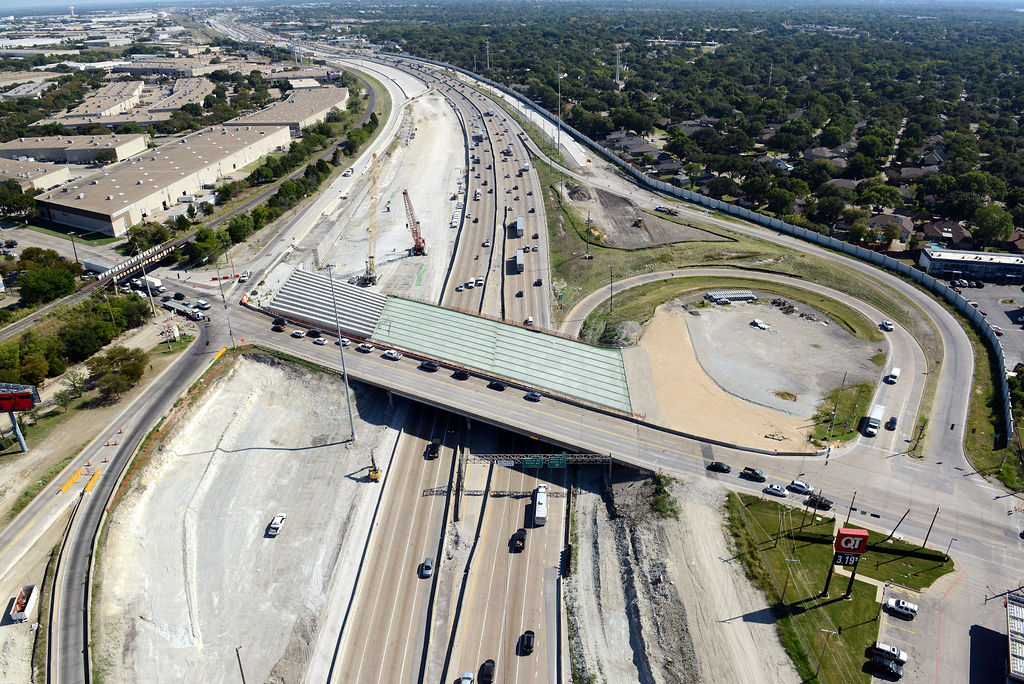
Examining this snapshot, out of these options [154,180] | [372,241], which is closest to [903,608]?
[372,241]

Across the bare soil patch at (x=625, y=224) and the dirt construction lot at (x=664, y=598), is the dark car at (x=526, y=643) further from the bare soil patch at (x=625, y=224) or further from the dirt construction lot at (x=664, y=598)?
the bare soil patch at (x=625, y=224)

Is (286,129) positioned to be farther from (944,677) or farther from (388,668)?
(944,677)

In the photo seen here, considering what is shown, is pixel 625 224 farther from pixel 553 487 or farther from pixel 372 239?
pixel 553 487

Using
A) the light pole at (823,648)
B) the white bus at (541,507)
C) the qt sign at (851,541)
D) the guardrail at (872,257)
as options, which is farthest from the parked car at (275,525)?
the guardrail at (872,257)

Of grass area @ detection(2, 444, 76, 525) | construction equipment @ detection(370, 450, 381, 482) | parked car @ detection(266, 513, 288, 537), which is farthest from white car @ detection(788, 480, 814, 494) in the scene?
grass area @ detection(2, 444, 76, 525)

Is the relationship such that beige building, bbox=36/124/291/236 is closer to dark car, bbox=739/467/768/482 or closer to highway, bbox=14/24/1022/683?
highway, bbox=14/24/1022/683

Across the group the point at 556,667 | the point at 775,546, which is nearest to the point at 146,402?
the point at 556,667
